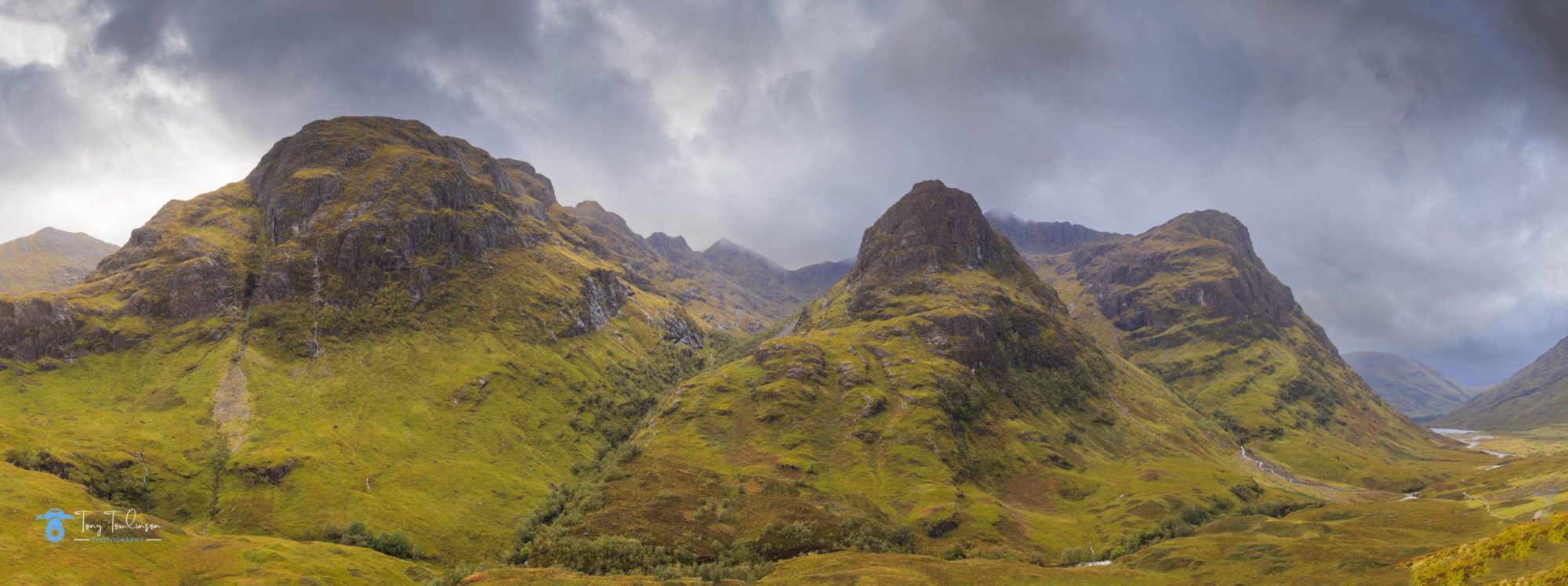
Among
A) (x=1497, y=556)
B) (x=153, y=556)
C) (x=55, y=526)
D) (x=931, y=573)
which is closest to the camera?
(x=1497, y=556)

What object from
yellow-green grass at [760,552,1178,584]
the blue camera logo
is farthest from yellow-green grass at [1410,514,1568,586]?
the blue camera logo

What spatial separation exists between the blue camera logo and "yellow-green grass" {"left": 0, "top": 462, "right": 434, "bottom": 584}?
1.01m

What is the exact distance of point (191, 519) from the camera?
176625 mm

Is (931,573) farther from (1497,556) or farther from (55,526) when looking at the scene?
(55,526)

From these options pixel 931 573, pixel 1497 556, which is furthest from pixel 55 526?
pixel 1497 556

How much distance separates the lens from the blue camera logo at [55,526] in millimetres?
123750

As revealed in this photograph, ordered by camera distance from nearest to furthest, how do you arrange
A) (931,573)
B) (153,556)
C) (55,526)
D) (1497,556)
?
(1497,556) < (55,526) < (153,556) < (931,573)

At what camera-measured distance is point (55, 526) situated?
12681 centimetres

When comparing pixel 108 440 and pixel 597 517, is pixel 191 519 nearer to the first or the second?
pixel 108 440

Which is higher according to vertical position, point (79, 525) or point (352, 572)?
point (79, 525)

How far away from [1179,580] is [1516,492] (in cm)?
14149

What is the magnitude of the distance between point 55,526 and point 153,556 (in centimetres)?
1711

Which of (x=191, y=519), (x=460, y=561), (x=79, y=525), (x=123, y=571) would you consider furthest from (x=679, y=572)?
(x=191, y=519)

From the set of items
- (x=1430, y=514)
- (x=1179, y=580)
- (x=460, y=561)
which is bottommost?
(x=460, y=561)
